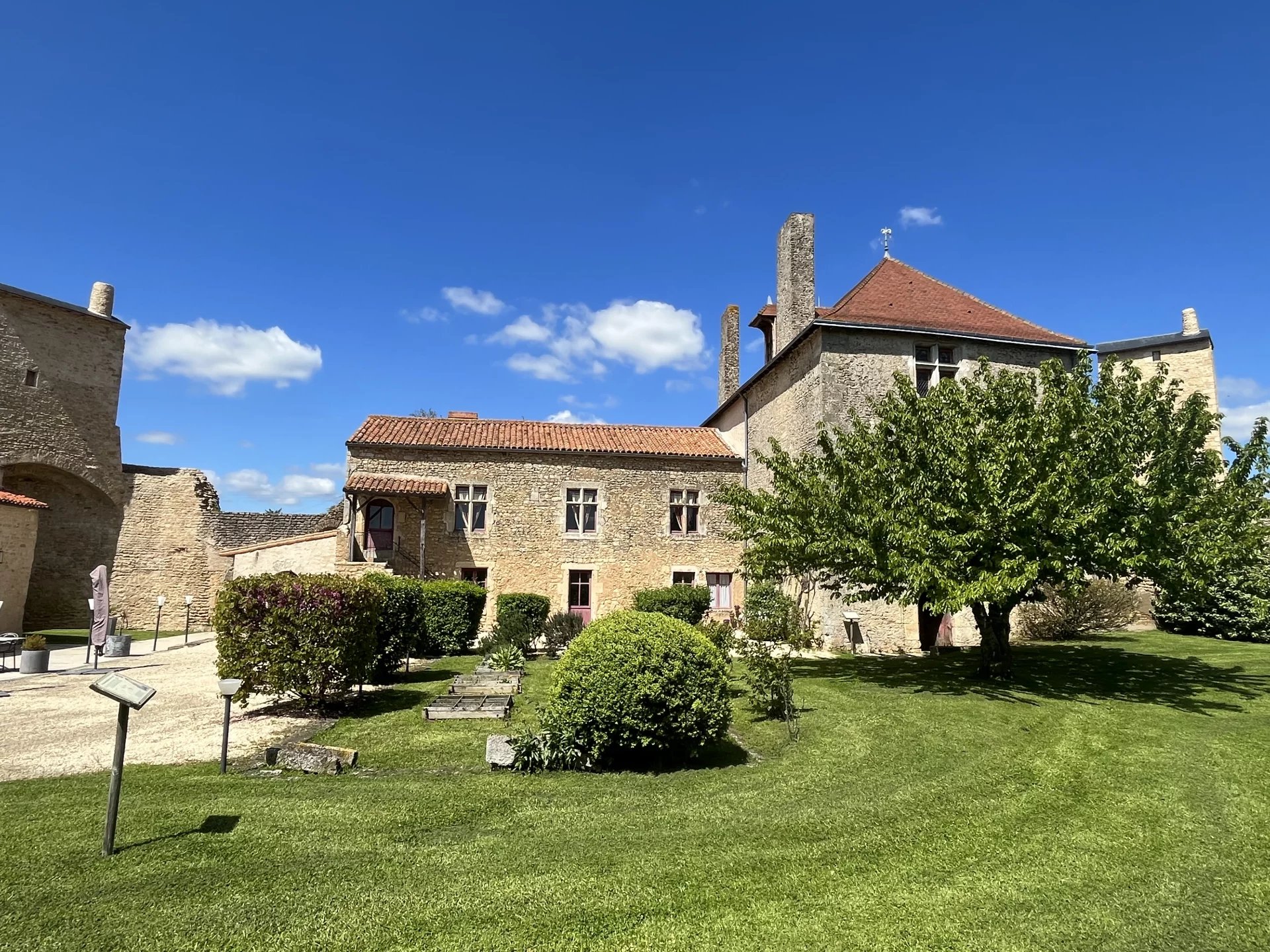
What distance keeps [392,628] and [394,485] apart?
764cm

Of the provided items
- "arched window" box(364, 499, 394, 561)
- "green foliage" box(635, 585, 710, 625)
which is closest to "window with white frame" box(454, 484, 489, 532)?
"arched window" box(364, 499, 394, 561)

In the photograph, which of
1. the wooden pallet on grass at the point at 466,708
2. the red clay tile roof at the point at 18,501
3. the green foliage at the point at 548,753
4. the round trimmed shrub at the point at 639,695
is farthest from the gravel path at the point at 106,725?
the red clay tile roof at the point at 18,501

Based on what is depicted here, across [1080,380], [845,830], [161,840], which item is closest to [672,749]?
[845,830]

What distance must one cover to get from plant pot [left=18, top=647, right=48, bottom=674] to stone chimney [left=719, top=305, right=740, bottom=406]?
19.6 meters

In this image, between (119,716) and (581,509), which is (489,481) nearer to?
(581,509)

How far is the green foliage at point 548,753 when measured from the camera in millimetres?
6172

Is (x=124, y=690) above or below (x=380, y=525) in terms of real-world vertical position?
below

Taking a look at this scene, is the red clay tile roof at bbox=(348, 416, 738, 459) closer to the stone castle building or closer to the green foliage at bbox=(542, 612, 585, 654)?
the stone castle building

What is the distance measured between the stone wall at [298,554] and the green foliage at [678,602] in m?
9.26

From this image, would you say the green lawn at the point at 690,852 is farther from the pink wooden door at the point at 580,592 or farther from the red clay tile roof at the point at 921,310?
the pink wooden door at the point at 580,592

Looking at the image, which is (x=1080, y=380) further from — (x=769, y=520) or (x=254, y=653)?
(x=254, y=653)

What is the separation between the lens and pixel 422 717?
8352 millimetres

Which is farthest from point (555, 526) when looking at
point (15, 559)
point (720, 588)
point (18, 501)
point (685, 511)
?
point (15, 559)

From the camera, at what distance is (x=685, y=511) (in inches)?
805
